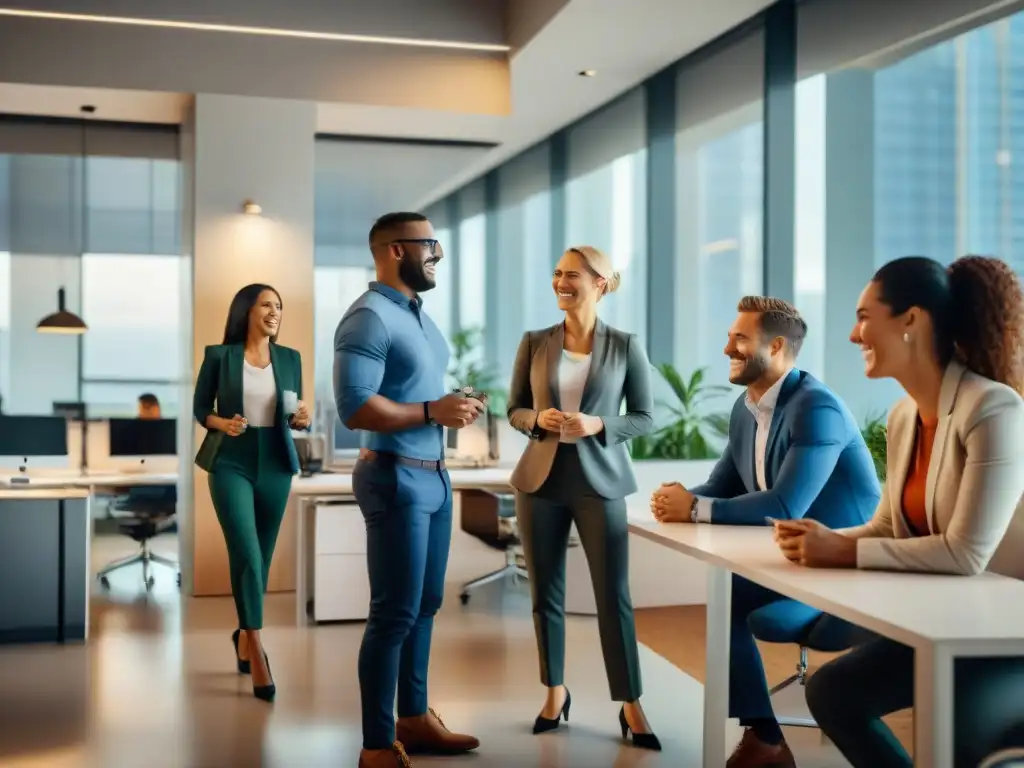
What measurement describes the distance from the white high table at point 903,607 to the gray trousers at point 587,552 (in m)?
0.59

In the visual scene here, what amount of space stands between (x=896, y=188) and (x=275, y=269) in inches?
150

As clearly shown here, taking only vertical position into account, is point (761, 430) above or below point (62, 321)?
below

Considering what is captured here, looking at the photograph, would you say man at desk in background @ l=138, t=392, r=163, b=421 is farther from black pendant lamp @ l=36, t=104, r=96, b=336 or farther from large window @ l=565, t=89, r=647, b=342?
large window @ l=565, t=89, r=647, b=342

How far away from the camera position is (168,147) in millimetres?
8406

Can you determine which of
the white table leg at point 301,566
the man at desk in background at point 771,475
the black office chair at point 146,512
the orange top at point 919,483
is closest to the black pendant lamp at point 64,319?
the black office chair at point 146,512

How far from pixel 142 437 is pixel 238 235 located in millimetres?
1665

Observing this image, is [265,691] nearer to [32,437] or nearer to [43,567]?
[43,567]

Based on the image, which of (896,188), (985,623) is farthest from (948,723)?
(896,188)

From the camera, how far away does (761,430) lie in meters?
3.52

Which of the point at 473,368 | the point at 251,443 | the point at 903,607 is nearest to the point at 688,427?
the point at 473,368

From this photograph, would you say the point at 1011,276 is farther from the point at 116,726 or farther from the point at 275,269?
the point at 275,269

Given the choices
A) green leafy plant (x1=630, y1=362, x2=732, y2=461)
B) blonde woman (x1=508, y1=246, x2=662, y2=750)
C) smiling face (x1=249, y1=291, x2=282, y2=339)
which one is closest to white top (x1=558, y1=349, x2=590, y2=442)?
blonde woman (x1=508, y1=246, x2=662, y2=750)

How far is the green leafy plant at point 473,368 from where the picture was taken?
10539 mm

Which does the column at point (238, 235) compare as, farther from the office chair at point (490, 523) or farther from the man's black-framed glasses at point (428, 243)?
the man's black-framed glasses at point (428, 243)
